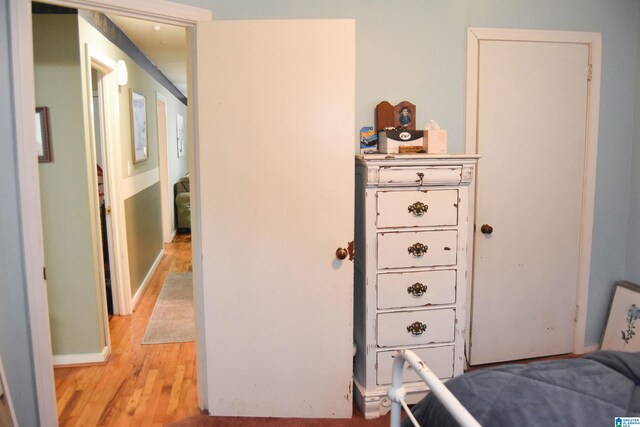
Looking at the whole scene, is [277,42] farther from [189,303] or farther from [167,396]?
[189,303]

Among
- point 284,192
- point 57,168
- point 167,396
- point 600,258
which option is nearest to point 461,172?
point 284,192

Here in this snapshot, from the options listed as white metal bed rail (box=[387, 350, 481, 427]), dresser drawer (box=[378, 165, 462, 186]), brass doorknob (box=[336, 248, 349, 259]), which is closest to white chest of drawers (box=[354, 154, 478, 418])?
dresser drawer (box=[378, 165, 462, 186])

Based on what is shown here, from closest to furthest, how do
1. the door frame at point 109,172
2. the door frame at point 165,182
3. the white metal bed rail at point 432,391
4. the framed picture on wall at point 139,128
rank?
the white metal bed rail at point 432,391 → the door frame at point 109,172 → the framed picture on wall at point 139,128 → the door frame at point 165,182

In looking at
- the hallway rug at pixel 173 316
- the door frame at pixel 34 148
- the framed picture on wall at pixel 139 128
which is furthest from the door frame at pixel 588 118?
the framed picture on wall at pixel 139 128

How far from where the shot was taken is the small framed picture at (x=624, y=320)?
280 cm

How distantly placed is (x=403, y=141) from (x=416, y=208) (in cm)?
36

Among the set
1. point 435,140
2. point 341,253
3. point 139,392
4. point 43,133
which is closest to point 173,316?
point 139,392

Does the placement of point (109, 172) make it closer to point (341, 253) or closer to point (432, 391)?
point (341, 253)

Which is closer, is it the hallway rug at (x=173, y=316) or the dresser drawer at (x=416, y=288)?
the dresser drawer at (x=416, y=288)

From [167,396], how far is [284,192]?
4.41 feet

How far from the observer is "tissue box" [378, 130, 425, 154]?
237 cm

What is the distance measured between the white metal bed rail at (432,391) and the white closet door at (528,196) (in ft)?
5.36

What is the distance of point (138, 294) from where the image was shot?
167 inches

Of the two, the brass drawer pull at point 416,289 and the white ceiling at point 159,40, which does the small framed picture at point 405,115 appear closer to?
the brass drawer pull at point 416,289
